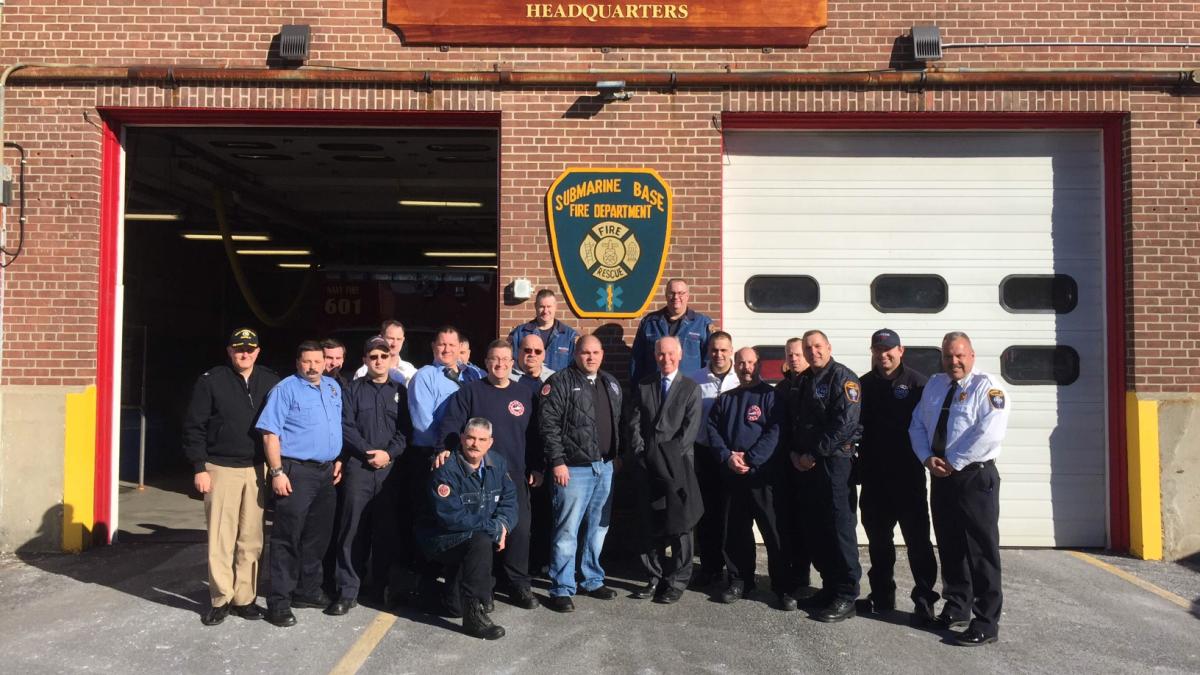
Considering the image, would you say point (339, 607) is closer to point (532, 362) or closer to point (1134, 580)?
point (532, 362)

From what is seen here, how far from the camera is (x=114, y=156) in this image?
8.47m

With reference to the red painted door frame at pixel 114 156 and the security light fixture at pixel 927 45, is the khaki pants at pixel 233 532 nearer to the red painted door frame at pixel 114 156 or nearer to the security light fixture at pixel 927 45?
the red painted door frame at pixel 114 156

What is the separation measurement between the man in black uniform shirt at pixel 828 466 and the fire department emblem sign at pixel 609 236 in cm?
212

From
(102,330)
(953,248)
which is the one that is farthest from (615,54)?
(102,330)

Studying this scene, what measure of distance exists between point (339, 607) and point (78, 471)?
3274 millimetres

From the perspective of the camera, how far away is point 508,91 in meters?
8.18

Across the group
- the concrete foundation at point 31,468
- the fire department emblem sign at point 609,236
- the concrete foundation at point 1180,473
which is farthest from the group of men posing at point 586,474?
the concrete foundation at point 1180,473

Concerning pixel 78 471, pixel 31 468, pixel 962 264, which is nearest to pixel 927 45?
pixel 962 264

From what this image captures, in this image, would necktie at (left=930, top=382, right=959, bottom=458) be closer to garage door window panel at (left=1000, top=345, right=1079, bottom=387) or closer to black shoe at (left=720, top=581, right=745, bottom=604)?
black shoe at (left=720, top=581, right=745, bottom=604)

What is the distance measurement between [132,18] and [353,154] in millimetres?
4179

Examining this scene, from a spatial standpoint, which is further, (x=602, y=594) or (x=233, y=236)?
(x=233, y=236)

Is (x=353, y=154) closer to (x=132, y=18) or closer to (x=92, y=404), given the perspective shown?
(x=132, y=18)

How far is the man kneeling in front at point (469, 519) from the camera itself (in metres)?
5.82

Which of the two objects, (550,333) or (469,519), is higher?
(550,333)
